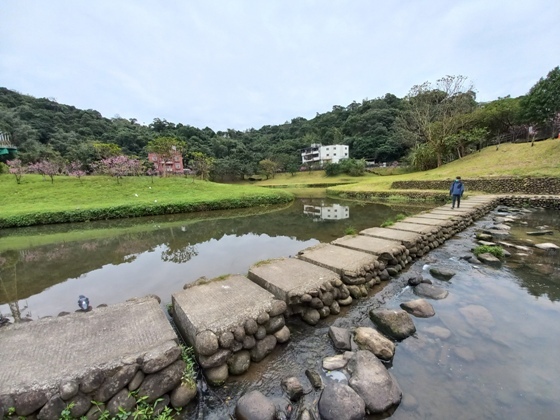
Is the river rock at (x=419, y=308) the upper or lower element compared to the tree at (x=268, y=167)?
lower

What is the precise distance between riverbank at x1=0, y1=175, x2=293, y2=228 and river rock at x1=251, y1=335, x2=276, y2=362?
47.3 ft

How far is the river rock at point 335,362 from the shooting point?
8.49ft

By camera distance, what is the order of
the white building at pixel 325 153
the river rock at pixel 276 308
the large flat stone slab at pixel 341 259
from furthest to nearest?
the white building at pixel 325 153
the large flat stone slab at pixel 341 259
the river rock at pixel 276 308

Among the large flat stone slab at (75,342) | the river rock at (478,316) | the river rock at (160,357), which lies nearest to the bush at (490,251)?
the river rock at (478,316)

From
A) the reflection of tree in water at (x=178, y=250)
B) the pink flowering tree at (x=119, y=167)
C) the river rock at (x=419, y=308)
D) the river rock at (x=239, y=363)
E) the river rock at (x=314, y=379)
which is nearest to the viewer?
the river rock at (x=314, y=379)

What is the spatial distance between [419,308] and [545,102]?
126 ft

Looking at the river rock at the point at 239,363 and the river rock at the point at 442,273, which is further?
the river rock at the point at 442,273

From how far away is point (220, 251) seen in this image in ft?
24.5

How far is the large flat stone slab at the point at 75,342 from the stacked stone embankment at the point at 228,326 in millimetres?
299

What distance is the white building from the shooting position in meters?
58.7

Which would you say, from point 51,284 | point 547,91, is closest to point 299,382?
point 51,284

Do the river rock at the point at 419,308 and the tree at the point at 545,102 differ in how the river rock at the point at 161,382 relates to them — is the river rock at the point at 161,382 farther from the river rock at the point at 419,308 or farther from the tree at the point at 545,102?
the tree at the point at 545,102

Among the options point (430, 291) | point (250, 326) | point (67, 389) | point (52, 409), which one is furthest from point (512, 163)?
point (52, 409)

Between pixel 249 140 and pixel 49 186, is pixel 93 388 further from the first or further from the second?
pixel 249 140
